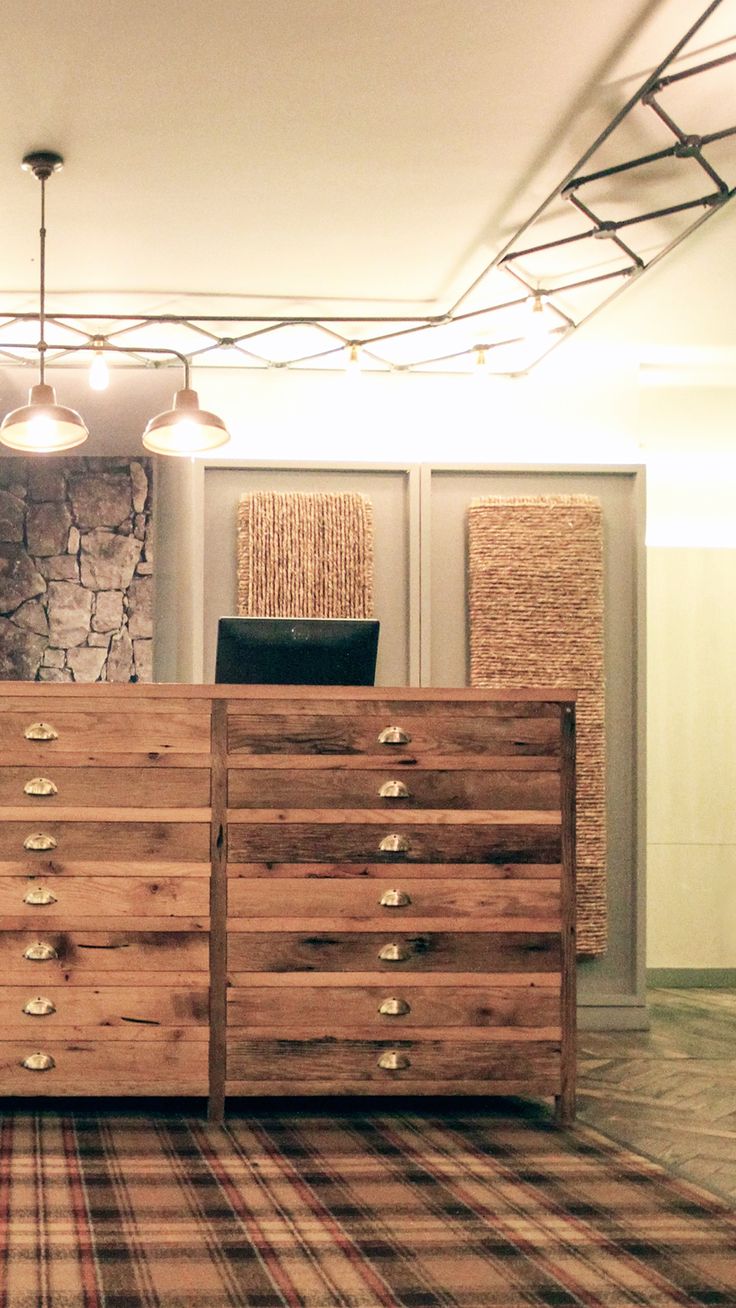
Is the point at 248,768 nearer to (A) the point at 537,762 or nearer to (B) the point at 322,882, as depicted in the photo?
(B) the point at 322,882

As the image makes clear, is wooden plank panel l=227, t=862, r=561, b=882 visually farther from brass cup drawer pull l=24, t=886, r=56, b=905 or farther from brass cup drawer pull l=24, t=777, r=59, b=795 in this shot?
brass cup drawer pull l=24, t=777, r=59, b=795

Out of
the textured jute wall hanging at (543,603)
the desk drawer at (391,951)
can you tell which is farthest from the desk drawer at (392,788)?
the textured jute wall hanging at (543,603)

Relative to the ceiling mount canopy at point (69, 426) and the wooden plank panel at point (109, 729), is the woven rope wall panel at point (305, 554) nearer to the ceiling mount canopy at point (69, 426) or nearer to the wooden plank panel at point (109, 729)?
the ceiling mount canopy at point (69, 426)

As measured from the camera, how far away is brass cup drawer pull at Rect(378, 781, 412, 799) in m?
3.36

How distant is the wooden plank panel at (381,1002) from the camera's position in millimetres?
3266

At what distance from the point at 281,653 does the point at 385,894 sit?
2.35 feet

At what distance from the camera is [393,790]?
3359 mm

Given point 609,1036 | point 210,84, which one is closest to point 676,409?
point 609,1036

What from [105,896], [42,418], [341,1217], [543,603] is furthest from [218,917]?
[543,603]

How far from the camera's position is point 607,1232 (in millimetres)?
2541

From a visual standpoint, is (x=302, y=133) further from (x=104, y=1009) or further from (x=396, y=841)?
(x=104, y=1009)

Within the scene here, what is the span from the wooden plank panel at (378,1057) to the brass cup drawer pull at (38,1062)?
0.46m

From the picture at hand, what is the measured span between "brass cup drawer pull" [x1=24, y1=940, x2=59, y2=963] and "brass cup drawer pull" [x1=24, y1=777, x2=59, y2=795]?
39 centimetres

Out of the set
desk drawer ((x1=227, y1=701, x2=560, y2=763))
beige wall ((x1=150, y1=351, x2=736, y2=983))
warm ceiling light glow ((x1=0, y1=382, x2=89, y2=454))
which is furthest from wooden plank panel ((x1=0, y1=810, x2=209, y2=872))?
beige wall ((x1=150, y1=351, x2=736, y2=983))
